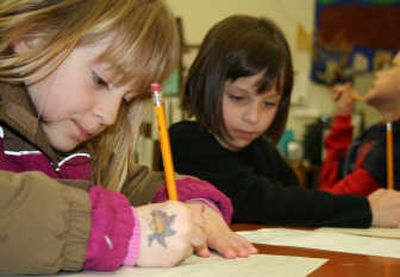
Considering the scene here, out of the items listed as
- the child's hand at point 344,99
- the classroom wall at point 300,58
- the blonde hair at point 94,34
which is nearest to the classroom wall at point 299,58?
the classroom wall at point 300,58

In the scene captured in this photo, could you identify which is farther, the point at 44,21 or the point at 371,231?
the point at 371,231

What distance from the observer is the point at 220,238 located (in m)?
0.60

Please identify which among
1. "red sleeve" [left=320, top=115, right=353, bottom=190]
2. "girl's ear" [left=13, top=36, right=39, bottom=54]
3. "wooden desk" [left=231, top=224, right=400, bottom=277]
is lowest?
"red sleeve" [left=320, top=115, right=353, bottom=190]

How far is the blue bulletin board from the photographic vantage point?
2674 millimetres

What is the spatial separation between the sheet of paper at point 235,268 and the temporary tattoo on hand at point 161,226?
27 millimetres

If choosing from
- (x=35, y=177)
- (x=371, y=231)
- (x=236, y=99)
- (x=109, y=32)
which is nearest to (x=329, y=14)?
(x=236, y=99)

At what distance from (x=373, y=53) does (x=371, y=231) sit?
203 cm

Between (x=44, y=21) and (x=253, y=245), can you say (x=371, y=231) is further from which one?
(x=44, y=21)

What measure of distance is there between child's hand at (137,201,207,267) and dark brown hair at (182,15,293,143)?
1.69ft

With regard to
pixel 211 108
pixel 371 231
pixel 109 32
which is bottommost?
pixel 371 231

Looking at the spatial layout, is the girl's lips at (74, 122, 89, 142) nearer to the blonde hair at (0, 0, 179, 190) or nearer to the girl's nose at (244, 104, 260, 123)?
the blonde hair at (0, 0, 179, 190)

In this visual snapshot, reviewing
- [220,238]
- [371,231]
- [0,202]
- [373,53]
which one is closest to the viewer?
[0,202]

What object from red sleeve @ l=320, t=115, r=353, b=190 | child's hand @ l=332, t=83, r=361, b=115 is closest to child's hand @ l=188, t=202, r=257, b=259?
red sleeve @ l=320, t=115, r=353, b=190

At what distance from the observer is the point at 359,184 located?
1.26m
